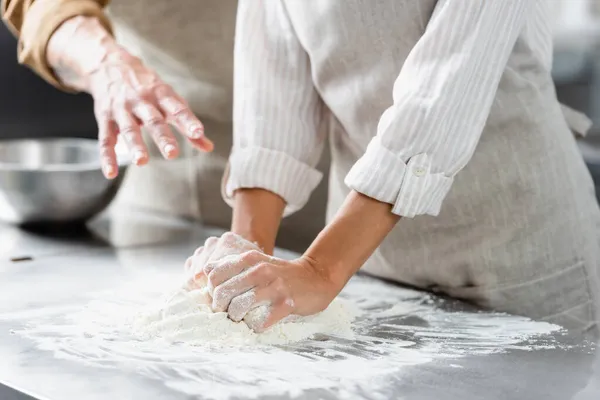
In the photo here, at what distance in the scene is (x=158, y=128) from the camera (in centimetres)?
122

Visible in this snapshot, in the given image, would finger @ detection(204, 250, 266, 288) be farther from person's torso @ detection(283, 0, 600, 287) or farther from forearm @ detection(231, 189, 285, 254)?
person's torso @ detection(283, 0, 600, 287)

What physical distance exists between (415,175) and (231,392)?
346mm

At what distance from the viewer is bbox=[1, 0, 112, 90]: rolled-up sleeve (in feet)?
4.75

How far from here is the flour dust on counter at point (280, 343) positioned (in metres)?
0.87

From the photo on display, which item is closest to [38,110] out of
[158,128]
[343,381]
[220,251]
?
[158,128]

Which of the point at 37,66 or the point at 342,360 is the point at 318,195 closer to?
the point at 37,66

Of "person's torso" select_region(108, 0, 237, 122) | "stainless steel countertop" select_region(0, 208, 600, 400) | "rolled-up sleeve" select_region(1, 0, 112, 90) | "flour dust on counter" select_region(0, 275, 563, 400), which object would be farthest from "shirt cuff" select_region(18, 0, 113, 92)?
"flour dust on counter" select_region(0, 275, 563, 400)

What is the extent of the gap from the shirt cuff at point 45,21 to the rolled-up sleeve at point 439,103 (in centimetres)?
63

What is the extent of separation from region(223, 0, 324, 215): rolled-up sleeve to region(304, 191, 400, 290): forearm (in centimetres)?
20

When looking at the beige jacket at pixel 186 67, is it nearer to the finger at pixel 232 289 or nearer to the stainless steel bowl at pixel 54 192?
the stainless steel bowl at pixel 54 192

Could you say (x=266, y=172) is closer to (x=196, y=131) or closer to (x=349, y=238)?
(x=196, y=131)

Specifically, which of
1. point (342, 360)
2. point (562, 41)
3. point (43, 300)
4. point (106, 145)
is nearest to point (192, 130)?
point (106, 145)

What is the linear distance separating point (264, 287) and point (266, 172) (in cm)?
27

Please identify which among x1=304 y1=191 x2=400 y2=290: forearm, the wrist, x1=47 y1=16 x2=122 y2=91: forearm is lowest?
the wrist
